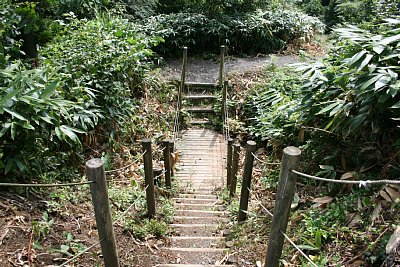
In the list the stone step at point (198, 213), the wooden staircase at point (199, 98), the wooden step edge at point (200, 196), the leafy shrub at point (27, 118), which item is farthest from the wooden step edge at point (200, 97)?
the leafy shrub at point (27, 118)

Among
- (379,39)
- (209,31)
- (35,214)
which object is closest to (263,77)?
(209,31)

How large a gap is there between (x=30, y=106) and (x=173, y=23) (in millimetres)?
7770

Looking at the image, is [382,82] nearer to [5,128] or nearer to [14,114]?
[14,114]

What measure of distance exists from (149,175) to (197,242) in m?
0.93

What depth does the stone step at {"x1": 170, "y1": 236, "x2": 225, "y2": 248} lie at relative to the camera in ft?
12.1

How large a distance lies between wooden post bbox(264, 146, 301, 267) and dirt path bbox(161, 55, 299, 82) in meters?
6.75

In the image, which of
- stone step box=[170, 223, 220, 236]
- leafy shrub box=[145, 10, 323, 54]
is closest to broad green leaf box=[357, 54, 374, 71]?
stone step box=[170, 223, 220, 236]

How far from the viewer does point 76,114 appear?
4.06 meters

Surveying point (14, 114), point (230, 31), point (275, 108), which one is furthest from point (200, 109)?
point (14, 114)

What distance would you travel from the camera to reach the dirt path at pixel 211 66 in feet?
29.5

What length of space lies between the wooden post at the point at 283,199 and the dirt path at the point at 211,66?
6754 millimetres

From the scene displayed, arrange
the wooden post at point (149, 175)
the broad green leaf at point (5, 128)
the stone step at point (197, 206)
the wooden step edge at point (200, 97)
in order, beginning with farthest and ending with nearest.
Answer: the wooden step edge at point (200, 97)
the stone step at point (197, 206)
the wooden post at point (149, 175)
the broad green leaf at point (5, 128)

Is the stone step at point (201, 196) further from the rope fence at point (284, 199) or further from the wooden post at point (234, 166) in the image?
the rope fence at point (284, 199)

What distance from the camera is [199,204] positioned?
4910 mm
